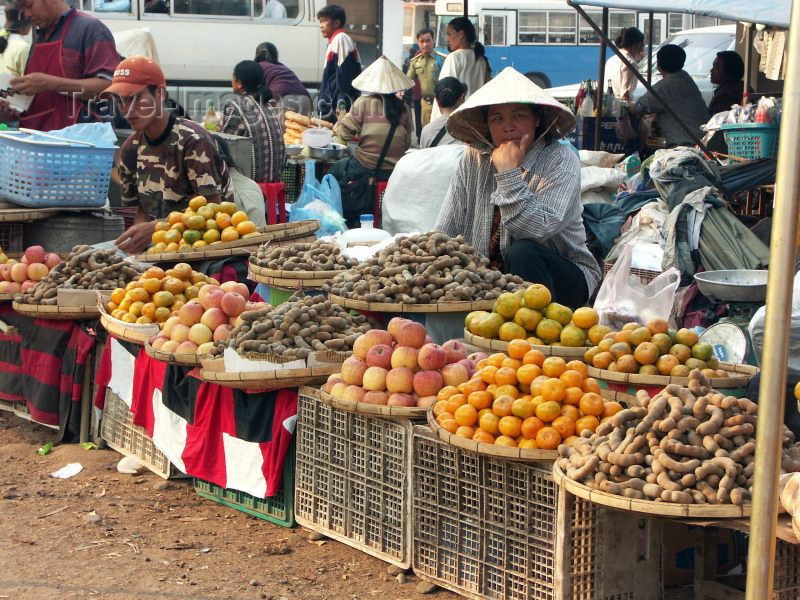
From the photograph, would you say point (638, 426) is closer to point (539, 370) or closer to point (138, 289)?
point (539, 370)

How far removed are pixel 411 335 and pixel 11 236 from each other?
397 cm

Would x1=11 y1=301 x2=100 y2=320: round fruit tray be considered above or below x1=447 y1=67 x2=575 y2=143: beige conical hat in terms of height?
below

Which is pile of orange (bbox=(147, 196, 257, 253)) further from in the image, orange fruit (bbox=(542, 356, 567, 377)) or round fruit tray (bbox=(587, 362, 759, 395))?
orange fruit (bbox=(542, 356, 567, 377))

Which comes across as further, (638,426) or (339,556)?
(339,556)

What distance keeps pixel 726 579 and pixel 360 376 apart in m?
1.41

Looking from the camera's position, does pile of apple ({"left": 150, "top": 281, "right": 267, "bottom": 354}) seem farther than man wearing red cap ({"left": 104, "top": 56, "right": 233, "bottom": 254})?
No

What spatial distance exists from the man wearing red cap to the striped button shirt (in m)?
1.65

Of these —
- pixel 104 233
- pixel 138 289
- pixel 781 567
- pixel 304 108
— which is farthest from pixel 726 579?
pixel 304 108

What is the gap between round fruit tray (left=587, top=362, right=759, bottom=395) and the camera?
3504 mm

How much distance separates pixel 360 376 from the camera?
375 centimetres

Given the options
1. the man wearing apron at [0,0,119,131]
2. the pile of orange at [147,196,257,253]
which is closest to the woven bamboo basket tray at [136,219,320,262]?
the pile of orange at [147,196,257,253]

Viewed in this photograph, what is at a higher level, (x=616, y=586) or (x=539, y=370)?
(x=539, y=370)

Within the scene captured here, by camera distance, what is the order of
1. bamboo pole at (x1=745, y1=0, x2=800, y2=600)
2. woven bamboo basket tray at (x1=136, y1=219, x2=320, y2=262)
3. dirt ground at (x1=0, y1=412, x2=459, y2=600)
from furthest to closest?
1. woven bamboo basket tray at (x1=136, y1=219, x2=320, y2=262)
2. dirt ground at (x1=0, y1=412, x2=459, y2=600)
3. bamboo pole at (x1=745, y1=0, x2=800, y2=600)

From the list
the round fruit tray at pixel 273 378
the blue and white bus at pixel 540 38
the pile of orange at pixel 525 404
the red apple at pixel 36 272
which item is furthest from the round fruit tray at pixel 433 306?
the blue and white bus at pixel 540 38
